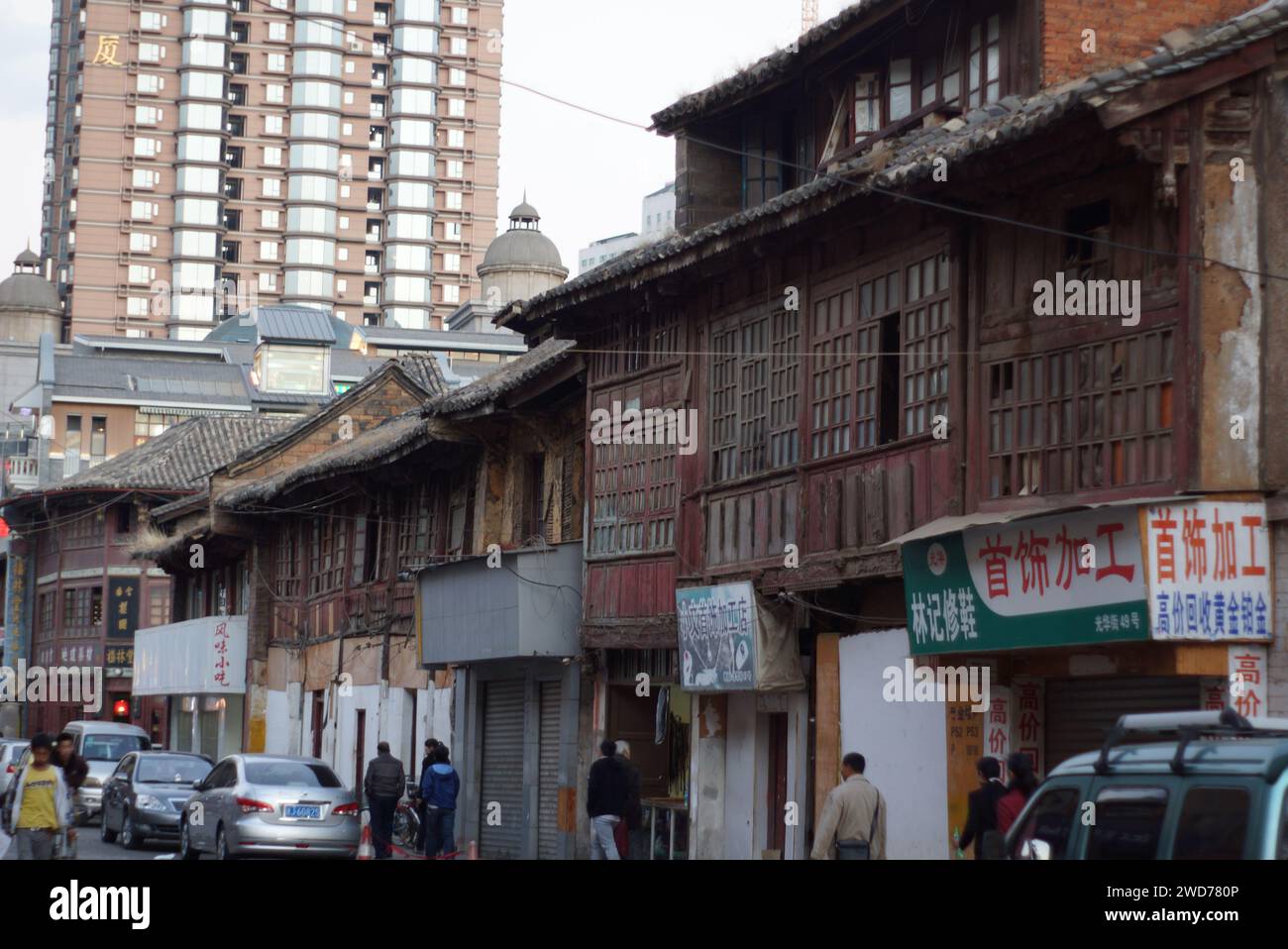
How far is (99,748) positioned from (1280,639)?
95.0ft

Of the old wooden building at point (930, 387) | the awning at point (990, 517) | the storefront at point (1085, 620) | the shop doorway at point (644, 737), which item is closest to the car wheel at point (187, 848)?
the old wooden building at point (930, 387)

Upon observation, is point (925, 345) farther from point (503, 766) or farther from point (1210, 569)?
point (503, 766)

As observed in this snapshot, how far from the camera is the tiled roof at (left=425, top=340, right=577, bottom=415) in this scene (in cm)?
2645

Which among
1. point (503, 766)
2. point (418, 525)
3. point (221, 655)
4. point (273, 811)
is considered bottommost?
→ point (273, 811)

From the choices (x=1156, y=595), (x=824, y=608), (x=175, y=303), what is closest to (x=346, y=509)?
(x=824, y=608)

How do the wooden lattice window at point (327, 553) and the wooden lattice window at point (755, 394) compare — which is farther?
the wooden lattice window at point (327, 553)

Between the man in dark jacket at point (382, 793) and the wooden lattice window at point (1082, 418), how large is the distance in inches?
469

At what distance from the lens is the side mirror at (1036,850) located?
912cm

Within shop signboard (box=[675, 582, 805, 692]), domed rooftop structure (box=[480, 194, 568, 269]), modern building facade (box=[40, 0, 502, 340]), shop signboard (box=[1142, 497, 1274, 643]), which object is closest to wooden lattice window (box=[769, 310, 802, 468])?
shop signboard (box=[675, 582, 805, 692])

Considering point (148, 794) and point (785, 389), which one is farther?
point (148, 794)

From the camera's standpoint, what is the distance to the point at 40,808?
17.9 metres

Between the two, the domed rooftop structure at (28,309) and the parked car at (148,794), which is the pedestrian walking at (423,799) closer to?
the parked car at (148,794)

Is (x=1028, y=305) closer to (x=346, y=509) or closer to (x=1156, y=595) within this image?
(x=1156, y=595)

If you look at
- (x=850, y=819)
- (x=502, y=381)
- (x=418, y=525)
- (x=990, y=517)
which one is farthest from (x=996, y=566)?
(x=418, y=525)
